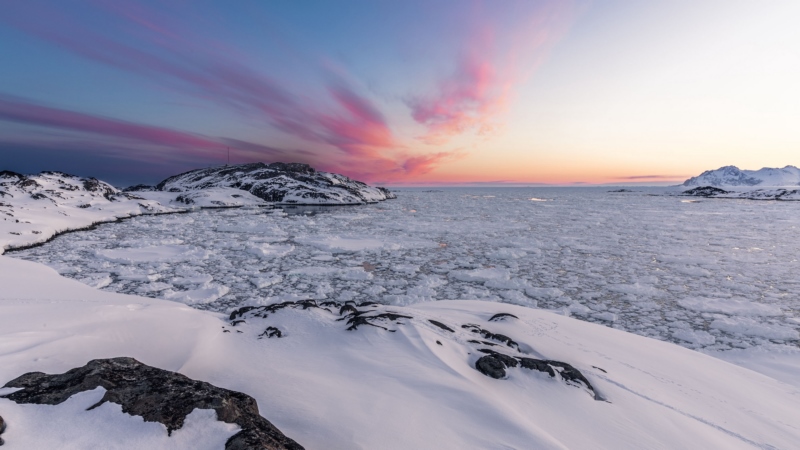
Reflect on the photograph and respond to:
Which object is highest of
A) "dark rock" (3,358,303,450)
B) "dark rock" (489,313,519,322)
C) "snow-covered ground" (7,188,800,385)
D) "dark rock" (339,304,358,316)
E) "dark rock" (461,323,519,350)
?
"dark rock" (3,358,303,450)

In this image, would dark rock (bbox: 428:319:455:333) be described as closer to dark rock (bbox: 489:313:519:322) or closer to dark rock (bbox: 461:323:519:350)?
dark rock (bbox: 461:323:519:350)

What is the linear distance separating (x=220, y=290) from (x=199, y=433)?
24.6 feet

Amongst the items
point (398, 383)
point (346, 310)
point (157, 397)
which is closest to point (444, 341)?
point (398, 383)

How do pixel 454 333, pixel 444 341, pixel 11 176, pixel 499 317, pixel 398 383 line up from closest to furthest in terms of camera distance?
pixel 398 383
pixel 444 341
pixel 454 333
pixel 499 317
pixel 11 176

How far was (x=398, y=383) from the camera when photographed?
324cm

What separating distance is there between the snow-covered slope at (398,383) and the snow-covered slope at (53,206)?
15.5 meters

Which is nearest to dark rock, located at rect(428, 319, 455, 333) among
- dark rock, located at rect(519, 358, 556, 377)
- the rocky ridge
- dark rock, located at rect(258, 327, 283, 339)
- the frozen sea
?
the rocky ridge

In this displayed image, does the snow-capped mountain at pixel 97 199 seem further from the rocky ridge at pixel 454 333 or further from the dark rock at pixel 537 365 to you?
the dark rock at pixel 537 365

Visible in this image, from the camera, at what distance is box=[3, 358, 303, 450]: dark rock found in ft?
6.61

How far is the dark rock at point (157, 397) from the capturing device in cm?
201

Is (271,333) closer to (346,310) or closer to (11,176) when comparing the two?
(346,310)

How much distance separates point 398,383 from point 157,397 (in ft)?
6.31

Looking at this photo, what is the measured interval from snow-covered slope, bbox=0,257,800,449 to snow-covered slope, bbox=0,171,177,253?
612 inches

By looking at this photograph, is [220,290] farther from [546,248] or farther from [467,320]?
[546,248]
